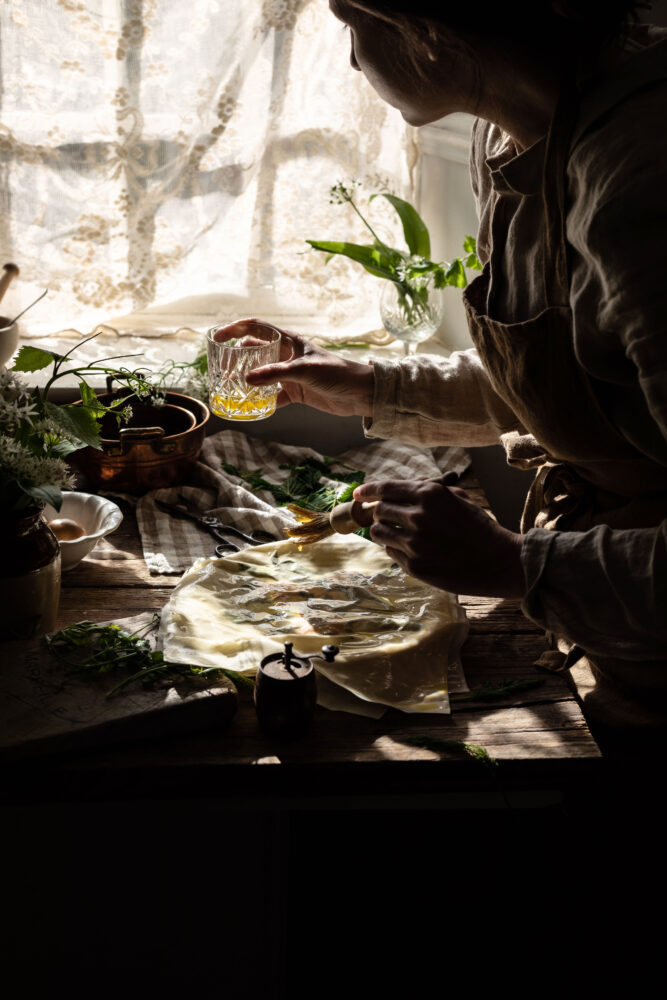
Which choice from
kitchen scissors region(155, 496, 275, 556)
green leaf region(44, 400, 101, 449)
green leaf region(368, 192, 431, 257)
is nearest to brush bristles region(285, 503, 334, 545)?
kitchen scissors region(155, 496, 275, 556)

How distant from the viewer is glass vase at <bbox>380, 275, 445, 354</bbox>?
2.04 meters

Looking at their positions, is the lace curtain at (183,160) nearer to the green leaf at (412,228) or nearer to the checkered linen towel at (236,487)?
the green leaf at (412,228)

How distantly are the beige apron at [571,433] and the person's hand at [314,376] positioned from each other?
371 millimetres

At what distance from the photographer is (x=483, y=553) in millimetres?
1036

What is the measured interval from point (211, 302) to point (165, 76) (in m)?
0.55

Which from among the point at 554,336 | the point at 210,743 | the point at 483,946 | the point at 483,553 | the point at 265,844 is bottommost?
the point at 483,946

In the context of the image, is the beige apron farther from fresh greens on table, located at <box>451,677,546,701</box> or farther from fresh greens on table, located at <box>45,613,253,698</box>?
fresh greens on table, located at <box>45,613,253,698</box>

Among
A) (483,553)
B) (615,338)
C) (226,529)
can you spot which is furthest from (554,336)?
(226,529)

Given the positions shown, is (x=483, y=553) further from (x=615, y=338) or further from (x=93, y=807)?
(x=93, y=807)

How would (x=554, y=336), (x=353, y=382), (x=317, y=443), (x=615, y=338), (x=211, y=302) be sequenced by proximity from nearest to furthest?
(x=615, y=338) → (x=554, y=336) → (x=353, y=382) → (x=317, y=443) → (x=211, y=302)

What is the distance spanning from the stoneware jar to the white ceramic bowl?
18 cm

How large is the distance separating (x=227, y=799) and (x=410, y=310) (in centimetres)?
130

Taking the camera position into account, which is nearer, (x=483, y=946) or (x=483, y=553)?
(x=483, y=553)

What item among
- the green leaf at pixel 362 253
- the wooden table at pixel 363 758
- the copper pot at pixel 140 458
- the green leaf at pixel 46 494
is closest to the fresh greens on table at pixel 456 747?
the wooden table at pixel 363 758
